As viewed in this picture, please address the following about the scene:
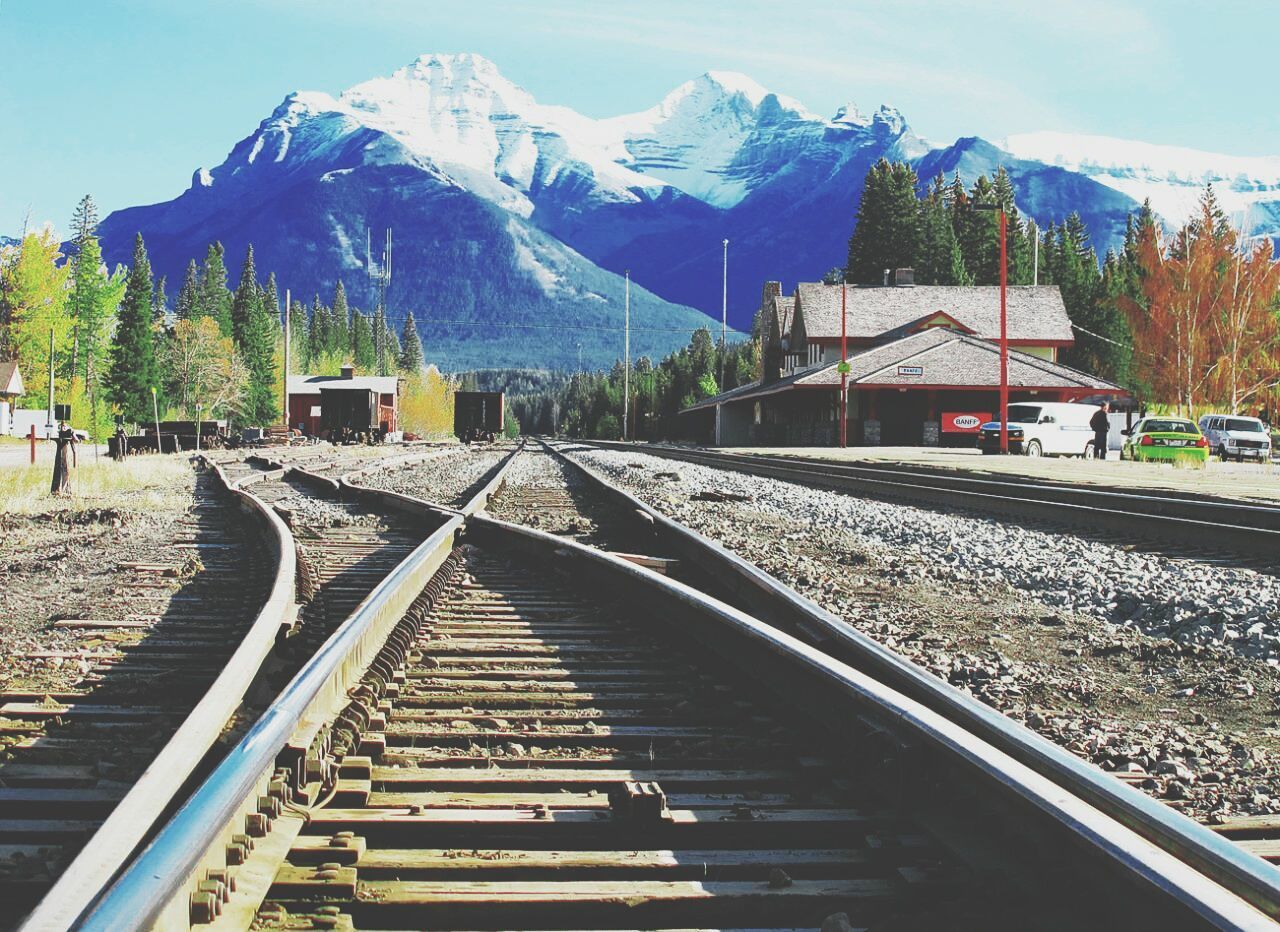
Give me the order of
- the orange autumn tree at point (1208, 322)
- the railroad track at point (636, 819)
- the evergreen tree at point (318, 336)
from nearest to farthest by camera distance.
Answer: the railroad track at point (636, 819), the orange autumn tree at point (1208, 322), the evergreen tree at point (318, 336)

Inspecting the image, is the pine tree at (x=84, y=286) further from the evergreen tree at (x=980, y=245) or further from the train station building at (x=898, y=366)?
the evergreen tree at (x=980, y=245)

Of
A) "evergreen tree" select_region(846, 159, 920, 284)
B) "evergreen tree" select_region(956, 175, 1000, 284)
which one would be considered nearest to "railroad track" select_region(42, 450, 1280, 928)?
"evergreen tree" select_region(956, 175, 1000, 284)

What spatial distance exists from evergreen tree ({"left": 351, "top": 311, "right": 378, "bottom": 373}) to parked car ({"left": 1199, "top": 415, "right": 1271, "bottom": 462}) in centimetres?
14502

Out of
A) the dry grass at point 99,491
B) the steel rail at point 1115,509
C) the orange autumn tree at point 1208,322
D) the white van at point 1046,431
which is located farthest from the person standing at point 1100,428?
the dry grass at point 99,491

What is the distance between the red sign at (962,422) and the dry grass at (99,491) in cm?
3295

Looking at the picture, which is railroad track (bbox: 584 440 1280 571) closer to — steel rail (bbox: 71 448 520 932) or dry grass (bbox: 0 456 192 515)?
steel rail (bbox: 71 448 520 932)

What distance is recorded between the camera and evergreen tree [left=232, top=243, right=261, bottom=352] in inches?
5069

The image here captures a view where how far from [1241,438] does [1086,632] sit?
38.8 meters

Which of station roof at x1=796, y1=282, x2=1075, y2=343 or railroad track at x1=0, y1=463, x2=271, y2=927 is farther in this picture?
station roof at x1=796, y1=282, x2=1075, y2=343

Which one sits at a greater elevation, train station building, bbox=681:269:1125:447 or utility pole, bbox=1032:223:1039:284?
utility pole, bbox=1032:223:1039:284

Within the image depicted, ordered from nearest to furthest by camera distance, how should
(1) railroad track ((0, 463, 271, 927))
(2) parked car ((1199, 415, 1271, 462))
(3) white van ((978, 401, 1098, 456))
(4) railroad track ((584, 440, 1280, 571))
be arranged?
1. (1) railroad track ((0, 463, 271, 927))
2. (4) railroad track ((584, 440, 1280, 571))
3. (3) white van ((978, 401, 1098, 456))
4. (2) parked car ((1199, 415, 1271, 462))

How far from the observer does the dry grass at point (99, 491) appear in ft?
50.5

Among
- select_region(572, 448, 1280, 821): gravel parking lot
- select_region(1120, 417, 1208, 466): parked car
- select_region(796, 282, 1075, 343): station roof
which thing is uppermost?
select_region(796, 282, 1075, 343): station roof

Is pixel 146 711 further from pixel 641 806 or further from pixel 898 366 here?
pixel 898 366
